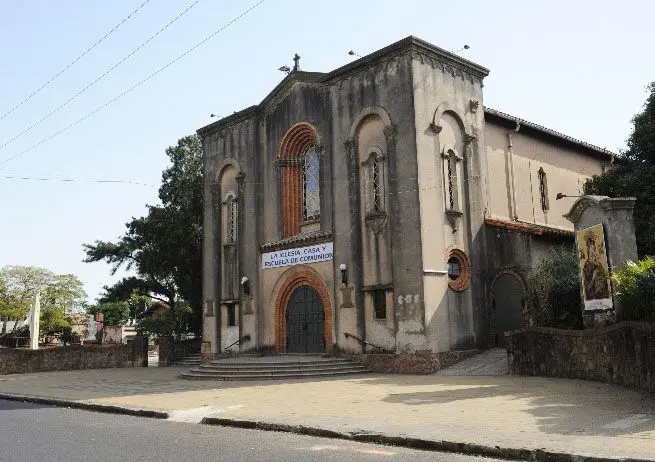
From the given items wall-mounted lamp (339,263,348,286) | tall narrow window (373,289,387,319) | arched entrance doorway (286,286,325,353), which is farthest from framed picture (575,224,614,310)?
arched entrance doorway (286,286,325,353)

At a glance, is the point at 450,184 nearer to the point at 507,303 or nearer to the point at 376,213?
the point at 376,213

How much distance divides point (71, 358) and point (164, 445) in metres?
21.9

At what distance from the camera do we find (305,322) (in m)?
23.1

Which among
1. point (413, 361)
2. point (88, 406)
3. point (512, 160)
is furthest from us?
point (512, 160)

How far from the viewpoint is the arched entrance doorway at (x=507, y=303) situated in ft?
70.9

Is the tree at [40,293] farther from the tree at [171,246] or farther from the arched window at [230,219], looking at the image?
the arched window at [230,219]

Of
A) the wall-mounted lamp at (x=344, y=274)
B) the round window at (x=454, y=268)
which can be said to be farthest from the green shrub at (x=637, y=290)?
the wall-mounted lamp at (x=344, y=274)

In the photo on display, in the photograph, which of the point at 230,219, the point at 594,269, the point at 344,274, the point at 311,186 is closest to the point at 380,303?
the point at 344,274

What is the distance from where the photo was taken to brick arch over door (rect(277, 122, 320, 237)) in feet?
79.6

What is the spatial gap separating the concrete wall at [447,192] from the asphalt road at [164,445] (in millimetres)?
10613

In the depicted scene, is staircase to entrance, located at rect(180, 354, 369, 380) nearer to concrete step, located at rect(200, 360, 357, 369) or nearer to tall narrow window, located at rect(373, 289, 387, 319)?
concrete step, located at rect(200, 360, 357, 369)

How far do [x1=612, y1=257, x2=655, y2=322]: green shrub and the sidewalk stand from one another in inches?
64.2

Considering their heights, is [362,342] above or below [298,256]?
below

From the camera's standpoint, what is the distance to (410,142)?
20.5m
